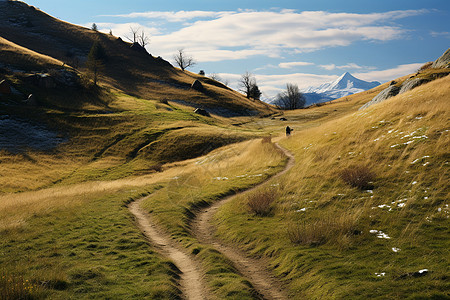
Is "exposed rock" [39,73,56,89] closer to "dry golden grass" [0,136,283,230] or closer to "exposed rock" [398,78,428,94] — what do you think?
"dry golden grass" [0,136,283,230]

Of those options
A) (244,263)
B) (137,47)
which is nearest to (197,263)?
(244,263)

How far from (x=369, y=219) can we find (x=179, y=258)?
8.30 meters

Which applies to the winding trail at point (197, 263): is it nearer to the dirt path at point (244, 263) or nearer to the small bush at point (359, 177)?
the dirt path at point (244, 263)

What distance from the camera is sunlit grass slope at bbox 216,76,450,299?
8864 mm

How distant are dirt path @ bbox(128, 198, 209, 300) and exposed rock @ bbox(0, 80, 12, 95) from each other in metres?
63.1

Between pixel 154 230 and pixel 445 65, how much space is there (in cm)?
4259

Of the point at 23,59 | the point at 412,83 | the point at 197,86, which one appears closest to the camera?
the point at 412,83

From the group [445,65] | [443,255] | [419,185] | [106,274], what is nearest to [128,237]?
[106,274]

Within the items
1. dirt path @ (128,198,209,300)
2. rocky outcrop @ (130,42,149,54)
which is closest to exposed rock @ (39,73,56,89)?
dirt path @ (128,198,209,300)

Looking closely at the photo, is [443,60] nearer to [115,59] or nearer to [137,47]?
[115,59]

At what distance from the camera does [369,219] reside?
12312 millimetres

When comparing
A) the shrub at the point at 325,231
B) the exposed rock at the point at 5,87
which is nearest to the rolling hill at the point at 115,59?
the exposed rock at the point at 5,87

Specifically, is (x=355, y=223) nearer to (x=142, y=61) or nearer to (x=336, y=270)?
(x=336, y=270)

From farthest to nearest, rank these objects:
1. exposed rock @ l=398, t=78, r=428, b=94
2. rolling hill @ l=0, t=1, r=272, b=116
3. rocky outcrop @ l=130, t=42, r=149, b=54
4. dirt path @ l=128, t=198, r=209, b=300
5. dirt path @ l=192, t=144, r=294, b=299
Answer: rocky outcrop @ l=130, t=42, r=149, b=54, rolling hill @ l=0, t=1, r=272, b=116, exposed rock @ l=398, t=78, r=428, b=94, dirt path @ l=192, t=144, r=294, b=299, dirt path @ l=128, t=198, r=209, b=300
